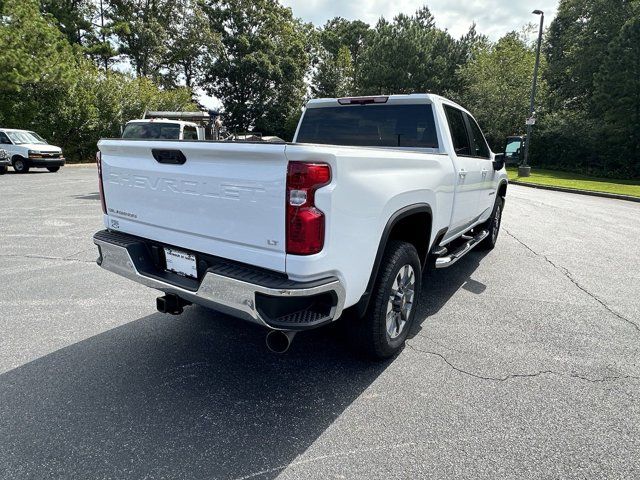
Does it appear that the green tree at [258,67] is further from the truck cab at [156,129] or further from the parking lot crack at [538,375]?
the parking lot crack at [538,375]

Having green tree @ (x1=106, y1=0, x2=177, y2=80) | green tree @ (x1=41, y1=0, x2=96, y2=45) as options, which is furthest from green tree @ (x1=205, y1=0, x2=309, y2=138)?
green tree @ (x1=41, y1=0, x2=96, y2=45)

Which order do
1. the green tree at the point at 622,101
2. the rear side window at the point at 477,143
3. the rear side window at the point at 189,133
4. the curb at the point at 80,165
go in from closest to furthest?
1. the rear side window at the point at 477,143
2. the rear side window at the point at 189,133
3. the curb at the point at 80,165
4. the green tree at the point at 622,101

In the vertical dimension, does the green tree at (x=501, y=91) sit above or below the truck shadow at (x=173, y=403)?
above

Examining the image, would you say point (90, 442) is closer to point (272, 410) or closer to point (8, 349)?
point (272, 410)

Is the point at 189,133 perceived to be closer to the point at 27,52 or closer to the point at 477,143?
the point at 477,143

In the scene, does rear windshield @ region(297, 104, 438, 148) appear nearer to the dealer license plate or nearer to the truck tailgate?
the truck tailgate

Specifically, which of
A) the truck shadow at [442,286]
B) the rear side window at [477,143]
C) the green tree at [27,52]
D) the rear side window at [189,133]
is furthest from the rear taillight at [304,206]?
the green tree at [27,52]

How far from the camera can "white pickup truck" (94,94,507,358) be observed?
2.18 metres

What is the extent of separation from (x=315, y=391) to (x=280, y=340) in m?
0.61

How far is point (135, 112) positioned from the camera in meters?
26.5

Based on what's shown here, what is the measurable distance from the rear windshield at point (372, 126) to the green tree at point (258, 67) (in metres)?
39.7

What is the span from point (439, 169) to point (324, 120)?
1.50 metres

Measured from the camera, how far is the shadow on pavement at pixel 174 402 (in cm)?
214

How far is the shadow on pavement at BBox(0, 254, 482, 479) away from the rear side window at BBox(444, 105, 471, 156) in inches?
91.5
